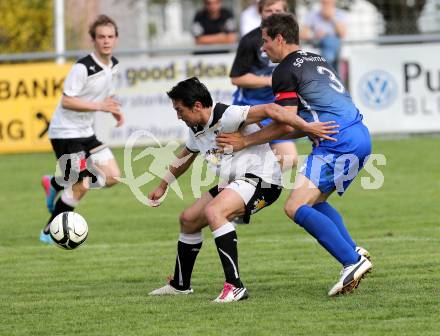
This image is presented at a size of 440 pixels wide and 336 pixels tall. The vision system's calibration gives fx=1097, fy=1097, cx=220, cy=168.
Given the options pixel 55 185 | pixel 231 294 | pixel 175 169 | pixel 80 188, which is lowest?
pixel 55 185

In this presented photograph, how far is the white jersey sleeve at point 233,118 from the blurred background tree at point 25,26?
15339mm

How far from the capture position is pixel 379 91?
16.6m

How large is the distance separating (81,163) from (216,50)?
7.14m

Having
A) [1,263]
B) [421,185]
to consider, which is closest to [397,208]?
[421,185]

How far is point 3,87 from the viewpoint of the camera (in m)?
17.2

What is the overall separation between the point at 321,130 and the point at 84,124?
424cm

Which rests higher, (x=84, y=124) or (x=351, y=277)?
(x=84, y=124)

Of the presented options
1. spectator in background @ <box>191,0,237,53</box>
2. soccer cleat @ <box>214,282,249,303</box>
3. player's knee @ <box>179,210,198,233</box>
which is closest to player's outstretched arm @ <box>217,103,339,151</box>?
player's knee @ <box>179,210,198,233</box>

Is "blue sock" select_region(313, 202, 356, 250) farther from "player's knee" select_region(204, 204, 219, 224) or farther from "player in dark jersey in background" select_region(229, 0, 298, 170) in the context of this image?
"player in dark jersey in background" select_region(229, 0, 298, 170)

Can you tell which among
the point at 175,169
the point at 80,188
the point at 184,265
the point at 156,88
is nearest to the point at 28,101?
the point at 156,88

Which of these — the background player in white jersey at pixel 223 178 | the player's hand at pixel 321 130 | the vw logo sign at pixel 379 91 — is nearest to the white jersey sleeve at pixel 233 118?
the background player in white jersey at pixel 223 178

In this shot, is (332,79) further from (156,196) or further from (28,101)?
(28,101)

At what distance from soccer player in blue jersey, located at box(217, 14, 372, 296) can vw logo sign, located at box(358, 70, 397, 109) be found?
9.56m

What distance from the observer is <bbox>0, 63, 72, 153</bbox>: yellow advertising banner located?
17.0 meters
